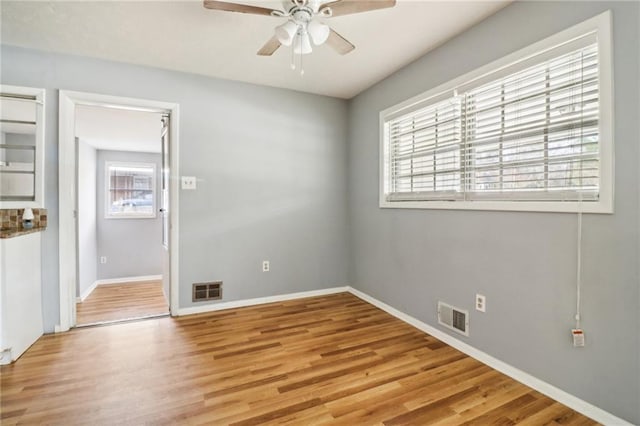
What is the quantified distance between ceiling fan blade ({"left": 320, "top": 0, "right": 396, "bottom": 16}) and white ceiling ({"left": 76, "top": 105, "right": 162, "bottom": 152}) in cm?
281

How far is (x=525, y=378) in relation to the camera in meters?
2.00

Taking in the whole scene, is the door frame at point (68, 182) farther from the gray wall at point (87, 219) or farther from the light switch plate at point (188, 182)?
the gray wall at point (87, 219)

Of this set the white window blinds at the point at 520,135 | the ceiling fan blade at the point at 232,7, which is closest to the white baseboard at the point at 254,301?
the white window blinds at the point at 520,135

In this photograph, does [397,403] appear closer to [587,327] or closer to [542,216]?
[587,327]

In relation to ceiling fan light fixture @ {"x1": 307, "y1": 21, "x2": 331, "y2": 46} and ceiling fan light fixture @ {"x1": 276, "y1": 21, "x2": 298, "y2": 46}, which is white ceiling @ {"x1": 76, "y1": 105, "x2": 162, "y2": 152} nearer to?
ceiling fan light fixture @ {"x1": 276, "y1": 21, "x2": 298, "y2": 46}

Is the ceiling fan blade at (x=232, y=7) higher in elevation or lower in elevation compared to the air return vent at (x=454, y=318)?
higher

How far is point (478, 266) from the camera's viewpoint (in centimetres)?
232

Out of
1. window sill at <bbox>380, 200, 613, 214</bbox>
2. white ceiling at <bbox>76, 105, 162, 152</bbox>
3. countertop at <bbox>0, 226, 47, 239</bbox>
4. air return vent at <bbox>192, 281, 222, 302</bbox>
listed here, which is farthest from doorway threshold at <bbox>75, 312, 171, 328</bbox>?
window sill at <bbox>380, 200, 613, 214</bbox>

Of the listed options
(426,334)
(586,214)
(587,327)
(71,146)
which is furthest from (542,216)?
(71,146)

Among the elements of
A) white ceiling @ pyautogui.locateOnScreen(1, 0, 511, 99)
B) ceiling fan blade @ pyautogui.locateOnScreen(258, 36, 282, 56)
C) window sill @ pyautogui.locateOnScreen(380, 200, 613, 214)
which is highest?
white ceiling @ pyautogui.locateOnScreen(1, 0, 511, 99)

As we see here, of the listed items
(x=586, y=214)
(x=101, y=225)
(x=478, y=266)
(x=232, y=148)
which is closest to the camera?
(x=586, y=214)

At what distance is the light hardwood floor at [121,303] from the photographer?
3318 mm

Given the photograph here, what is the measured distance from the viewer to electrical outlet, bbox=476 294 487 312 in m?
2.28

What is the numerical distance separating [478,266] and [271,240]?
2.23 meters
